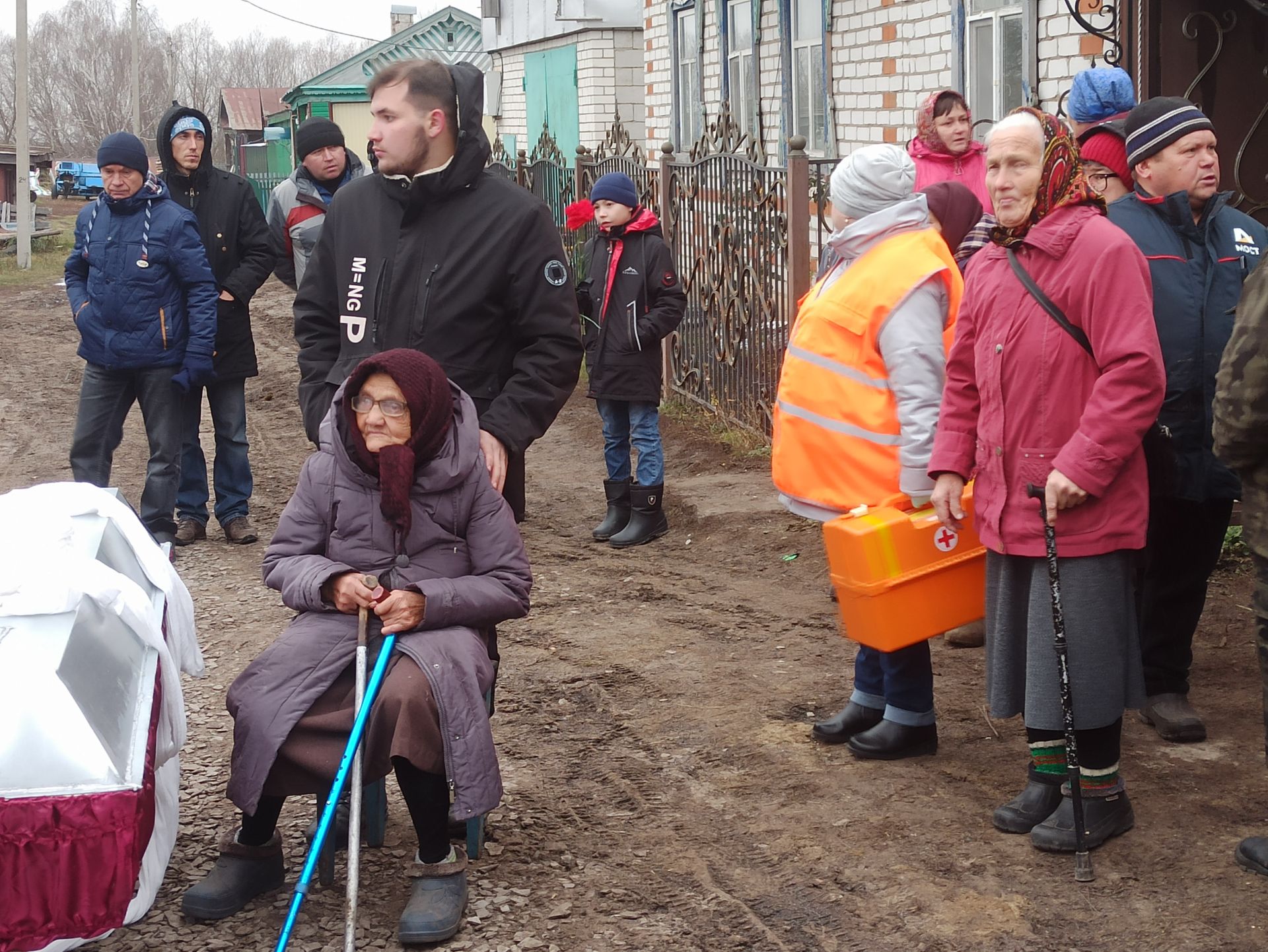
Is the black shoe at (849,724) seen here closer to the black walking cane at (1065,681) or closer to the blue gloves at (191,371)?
the black walking cane at (1065,681)

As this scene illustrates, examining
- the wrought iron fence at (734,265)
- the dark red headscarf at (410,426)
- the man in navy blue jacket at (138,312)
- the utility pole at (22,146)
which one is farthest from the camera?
the utility pole at (22,146)

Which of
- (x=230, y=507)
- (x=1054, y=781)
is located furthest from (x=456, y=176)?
(x=230, y=507)

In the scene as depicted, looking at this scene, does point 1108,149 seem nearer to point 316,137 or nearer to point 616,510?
point 616,510

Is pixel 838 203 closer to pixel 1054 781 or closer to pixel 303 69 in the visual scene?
pixel 1054 781

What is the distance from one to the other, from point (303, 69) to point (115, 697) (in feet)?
412

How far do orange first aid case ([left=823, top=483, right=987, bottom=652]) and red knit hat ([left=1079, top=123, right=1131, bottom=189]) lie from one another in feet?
4.11

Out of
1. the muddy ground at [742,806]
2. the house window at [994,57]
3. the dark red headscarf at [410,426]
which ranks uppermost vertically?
the house window at [994,57]

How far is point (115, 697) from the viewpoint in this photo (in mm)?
3090

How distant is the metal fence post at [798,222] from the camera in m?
8.45

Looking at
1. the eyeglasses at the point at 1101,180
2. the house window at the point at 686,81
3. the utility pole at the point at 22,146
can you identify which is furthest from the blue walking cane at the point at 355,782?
the utility pole at the point at 22,146

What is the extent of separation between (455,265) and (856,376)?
1164 mm

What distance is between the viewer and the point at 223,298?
24.2ft

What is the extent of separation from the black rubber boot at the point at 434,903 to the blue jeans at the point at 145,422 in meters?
4.07

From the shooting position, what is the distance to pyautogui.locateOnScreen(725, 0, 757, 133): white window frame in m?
14.1
